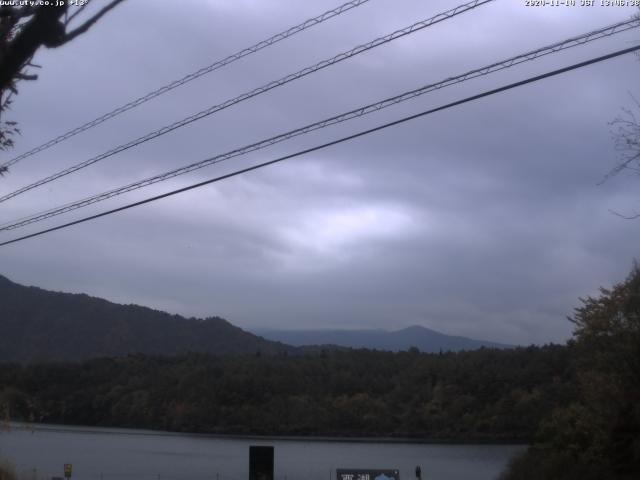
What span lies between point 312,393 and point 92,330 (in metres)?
49.4

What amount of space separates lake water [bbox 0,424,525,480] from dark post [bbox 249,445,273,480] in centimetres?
935

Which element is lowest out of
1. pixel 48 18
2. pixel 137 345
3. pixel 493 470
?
pixel 493 470

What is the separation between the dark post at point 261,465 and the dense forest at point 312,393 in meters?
24.8

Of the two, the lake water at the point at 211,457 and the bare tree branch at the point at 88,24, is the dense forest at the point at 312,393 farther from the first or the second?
the bare tree branch at the point at 88,24

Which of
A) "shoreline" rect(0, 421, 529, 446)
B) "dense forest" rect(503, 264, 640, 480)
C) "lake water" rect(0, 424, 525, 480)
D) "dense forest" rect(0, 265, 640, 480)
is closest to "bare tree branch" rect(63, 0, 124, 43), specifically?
"dense forest" rect(503, 264, 640, 480)

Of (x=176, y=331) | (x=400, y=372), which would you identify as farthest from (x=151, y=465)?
(x=176, y=331)

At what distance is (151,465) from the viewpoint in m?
40.3

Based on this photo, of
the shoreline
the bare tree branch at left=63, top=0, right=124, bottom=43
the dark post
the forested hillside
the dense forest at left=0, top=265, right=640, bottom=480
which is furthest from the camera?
the forested hillside

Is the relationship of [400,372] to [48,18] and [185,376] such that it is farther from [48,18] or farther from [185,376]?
[48,18]

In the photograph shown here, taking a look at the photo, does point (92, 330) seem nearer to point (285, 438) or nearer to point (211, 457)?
point (285, 438)

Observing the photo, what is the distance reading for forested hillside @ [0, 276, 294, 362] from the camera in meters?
90.1

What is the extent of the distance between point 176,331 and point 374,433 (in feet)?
201

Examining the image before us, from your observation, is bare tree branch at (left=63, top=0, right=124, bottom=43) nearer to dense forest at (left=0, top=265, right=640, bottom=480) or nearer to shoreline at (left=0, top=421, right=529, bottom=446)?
dense forest at (left=0, top=265, right=640, bottom=480)

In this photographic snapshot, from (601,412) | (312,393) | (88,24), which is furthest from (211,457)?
(88,24)
